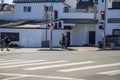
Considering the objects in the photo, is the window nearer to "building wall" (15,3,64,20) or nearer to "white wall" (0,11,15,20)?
"building wall" (15,3,64,20)

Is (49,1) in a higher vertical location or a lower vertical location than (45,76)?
higher

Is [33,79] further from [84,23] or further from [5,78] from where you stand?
[84,23]

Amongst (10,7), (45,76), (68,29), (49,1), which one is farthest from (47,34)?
(45,76)

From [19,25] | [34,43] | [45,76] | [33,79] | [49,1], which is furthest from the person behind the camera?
[49,1]

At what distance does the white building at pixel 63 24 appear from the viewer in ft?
173

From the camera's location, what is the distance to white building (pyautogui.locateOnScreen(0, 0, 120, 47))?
52.8 meters

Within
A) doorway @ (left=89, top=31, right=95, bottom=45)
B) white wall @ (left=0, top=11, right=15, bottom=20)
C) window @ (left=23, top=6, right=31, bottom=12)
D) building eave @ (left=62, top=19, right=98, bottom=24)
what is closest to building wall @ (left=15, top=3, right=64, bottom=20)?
window @ (left=23, top=6, right=31, bottom=12)

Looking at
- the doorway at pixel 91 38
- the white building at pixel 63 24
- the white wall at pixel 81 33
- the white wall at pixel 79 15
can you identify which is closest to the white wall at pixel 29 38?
the white building at pixel 63 24

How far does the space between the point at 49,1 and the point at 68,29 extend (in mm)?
5955

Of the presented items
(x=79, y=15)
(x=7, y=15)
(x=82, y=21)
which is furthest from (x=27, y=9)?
(x=82, y=21)

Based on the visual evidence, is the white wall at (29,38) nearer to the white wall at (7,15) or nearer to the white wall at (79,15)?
the white wall at (79,15)

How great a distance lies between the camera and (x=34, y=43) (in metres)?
52.8

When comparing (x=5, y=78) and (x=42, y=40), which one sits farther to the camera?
(x=42, y=40)

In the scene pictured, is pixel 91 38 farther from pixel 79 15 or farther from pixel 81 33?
pixel 79 15
